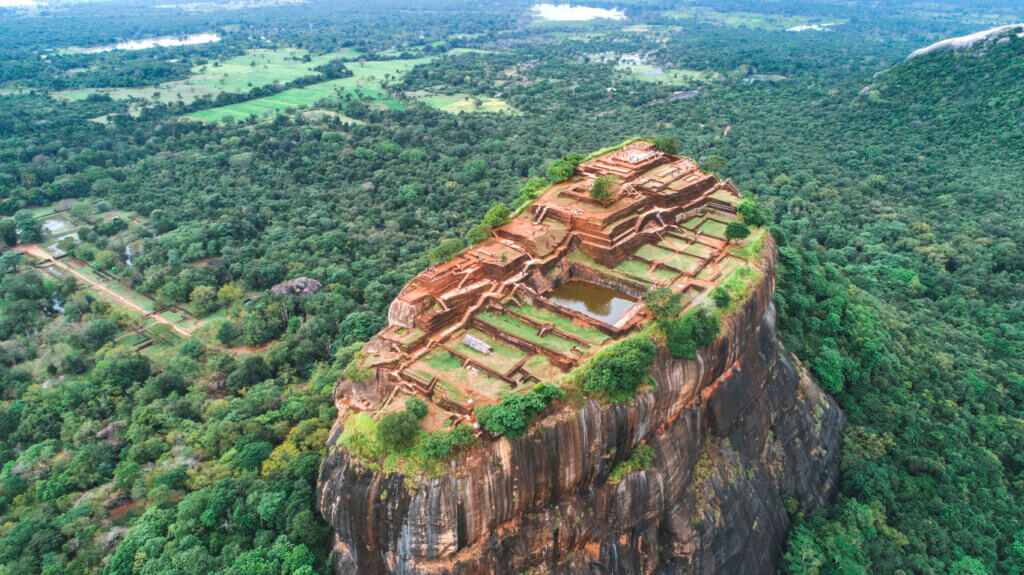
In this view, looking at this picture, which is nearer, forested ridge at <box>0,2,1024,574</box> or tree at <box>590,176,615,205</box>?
forested ridge at <box>0,2,1024,574</box>

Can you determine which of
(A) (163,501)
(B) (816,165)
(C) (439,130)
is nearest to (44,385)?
(A) (163,501)

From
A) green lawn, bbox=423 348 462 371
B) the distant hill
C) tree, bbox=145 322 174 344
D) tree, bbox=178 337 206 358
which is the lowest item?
tree, bbox=145 322 174 344

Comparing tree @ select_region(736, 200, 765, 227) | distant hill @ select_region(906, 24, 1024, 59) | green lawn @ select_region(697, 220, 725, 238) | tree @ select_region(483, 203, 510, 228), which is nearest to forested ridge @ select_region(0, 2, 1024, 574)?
distant hill @ select_region(906, 24, 1024, 59)

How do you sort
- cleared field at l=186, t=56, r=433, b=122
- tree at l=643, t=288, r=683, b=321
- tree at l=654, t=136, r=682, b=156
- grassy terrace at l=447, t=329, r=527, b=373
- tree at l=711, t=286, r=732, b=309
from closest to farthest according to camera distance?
grassy terrace at l=447, t=329, r=527, b=373 < tree at l=643, t=288, r=683, b=321 < tree at l=711, t=286, r=732, b=309 < tree at l=654, t=136, r=682, b=156 < cleared field at l=186, t=56, r=433, b=122

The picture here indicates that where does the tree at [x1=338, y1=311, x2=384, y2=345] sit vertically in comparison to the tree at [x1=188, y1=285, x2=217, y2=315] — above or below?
above

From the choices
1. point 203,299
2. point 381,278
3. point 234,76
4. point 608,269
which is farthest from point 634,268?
point 234,76

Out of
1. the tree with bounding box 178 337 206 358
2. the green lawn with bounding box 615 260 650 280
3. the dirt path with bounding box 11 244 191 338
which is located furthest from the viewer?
the dirt path with bounding box 11 244 191 338

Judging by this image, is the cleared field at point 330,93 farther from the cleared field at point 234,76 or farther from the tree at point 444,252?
the tree at point 444,252

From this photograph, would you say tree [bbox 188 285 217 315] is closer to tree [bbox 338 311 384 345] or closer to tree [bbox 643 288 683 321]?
tree [bbox 338 311 384 345]
